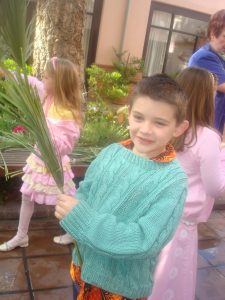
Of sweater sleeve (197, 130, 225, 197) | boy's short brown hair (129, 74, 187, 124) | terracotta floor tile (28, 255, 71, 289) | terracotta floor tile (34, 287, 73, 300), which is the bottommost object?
terracotta floor tile (34, 287, 73, 300)

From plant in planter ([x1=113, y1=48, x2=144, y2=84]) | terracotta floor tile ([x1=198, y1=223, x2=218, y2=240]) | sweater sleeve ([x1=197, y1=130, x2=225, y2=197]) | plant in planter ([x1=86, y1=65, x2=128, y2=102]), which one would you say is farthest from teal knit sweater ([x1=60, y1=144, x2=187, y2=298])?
plant in planter ([x1=113, y1=48, x2=144, y2=84])

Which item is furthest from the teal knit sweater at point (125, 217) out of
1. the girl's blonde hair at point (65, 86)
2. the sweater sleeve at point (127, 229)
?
the girl's blonde hair at point (65, 86)

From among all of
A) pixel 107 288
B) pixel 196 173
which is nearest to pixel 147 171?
pixel 107 288

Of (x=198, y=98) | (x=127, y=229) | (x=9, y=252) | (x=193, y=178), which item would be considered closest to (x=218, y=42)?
(x=198, y=98)

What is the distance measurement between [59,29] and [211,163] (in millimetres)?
2791

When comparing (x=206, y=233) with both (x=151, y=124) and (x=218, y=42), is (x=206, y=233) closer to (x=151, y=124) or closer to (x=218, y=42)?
(x=218, y=42)

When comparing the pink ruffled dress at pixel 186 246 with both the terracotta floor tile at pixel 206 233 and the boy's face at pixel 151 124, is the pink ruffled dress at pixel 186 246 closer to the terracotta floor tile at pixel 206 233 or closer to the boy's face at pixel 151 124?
the boy's face at pixel 151 124

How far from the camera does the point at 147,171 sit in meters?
1.36

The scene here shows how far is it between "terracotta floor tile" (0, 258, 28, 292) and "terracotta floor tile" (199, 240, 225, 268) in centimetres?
147

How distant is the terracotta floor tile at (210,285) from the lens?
261 centimetres

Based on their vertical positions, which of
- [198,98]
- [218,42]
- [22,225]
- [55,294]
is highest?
[218,42]

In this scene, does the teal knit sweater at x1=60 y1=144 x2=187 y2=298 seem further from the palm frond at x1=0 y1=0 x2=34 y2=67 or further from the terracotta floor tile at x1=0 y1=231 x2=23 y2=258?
the terracotta floor tile at x1=0 y1=231 x2=23 y2=258

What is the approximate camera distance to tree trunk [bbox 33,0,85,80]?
399 cm

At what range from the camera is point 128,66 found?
29.3 feet
